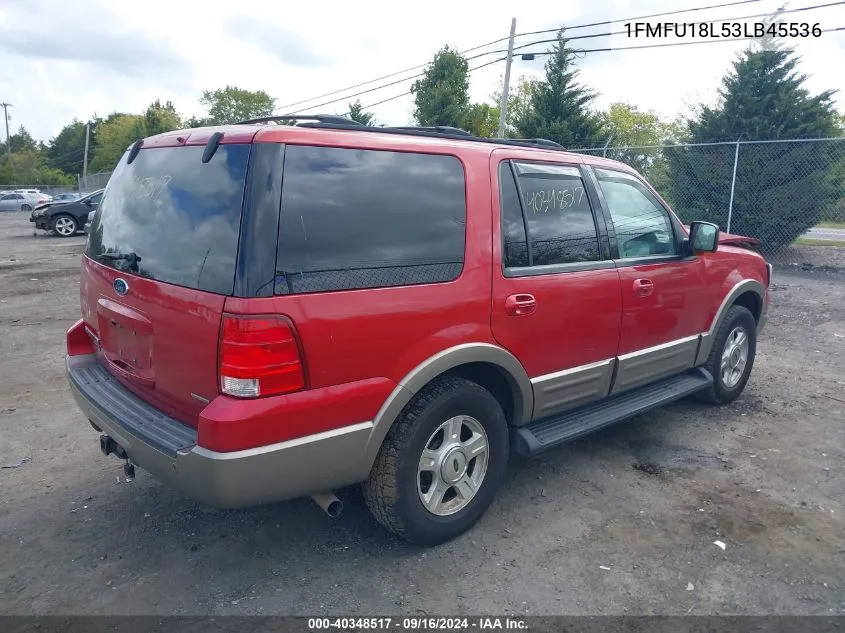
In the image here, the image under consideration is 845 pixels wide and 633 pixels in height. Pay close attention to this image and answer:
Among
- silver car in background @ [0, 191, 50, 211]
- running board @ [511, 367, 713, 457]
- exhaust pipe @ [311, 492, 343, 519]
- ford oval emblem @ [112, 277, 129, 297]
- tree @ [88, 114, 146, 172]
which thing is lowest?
exhaust pipe @ [311, 492, 343, 519]

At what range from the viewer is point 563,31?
2091 centimetres

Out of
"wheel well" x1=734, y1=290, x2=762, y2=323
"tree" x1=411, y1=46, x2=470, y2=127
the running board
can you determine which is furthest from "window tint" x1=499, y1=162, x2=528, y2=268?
"tree" x1=411, y1=46, x2=470, y2=127

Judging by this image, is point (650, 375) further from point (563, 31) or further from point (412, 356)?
point (563, 31)

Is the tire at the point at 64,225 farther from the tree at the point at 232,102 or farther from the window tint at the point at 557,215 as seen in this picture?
the tree at the point at 232,102

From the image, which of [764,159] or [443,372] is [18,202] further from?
[443,372]

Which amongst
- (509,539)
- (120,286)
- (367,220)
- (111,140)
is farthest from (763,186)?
(111,140)

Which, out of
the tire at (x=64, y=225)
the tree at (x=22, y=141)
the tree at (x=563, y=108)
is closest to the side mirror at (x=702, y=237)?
the tree at (x=563, y=108)

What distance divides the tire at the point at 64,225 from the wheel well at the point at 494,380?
2078 centimetres

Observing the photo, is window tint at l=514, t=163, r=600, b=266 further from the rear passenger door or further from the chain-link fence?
the chain-link fence

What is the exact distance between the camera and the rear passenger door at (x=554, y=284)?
327cm

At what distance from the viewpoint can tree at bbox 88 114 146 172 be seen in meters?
76.6

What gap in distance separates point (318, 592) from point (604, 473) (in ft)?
6.67

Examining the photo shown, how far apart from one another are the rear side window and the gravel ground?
55.9 inches

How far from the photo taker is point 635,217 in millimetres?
4180
